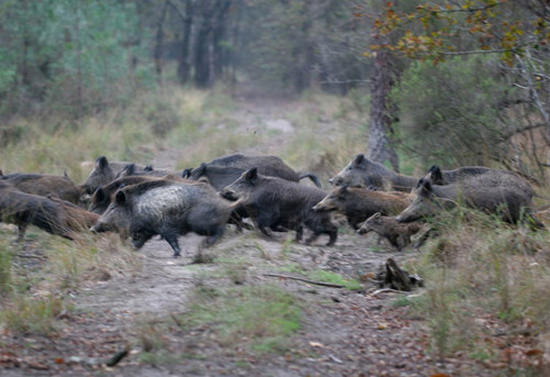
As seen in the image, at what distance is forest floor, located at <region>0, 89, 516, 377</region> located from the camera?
5.52m

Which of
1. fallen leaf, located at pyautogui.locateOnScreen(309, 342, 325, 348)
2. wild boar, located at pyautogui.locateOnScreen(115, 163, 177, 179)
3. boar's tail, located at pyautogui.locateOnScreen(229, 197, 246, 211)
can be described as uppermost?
boar's tail, located at pyautogui.locateOnScreen(229, 197, 246, 211)

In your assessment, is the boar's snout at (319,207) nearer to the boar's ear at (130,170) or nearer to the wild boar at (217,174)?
the wild boar at (217,174)

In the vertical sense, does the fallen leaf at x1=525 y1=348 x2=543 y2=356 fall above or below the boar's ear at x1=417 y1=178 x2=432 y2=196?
below

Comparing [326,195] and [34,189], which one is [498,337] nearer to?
[326,195]

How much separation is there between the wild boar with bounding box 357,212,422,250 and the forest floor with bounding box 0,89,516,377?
4.40 ft

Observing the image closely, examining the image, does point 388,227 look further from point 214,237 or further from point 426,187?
point 214,237

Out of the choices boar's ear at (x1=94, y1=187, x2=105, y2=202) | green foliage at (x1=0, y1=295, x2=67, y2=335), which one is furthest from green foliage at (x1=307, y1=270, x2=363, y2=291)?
boar's ear at (x1=94, y1=187, x2=105, y2=202)

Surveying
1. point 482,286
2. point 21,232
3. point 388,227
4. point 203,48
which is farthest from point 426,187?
point 203,48

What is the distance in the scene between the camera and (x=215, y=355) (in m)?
5.64

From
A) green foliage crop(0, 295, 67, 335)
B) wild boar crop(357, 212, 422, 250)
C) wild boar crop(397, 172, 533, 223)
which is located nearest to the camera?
green foliage crop(0, 295, 67, 335)

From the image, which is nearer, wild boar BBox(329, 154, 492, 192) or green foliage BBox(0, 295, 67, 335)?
green foliage BBox(0, 295, 67, 335)

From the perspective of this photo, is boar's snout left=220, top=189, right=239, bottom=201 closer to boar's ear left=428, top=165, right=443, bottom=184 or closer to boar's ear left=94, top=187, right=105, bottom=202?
boar's ear left=94, top=187, right=105, bottom=202

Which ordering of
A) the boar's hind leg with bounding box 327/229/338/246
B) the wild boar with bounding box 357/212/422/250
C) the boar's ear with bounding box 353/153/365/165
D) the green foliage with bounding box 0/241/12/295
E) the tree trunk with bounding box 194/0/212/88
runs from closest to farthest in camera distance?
the green foliage with bounding box 0/241/12/295
the wild boar with bounding box 357/212/422/250
the boar's hind leg with bounding box 327/229/338/246
the boar's ear with bounding box 353/153/365/165
the tree trunk with bounding box 194/0/212/88

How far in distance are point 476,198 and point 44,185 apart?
251 inches
